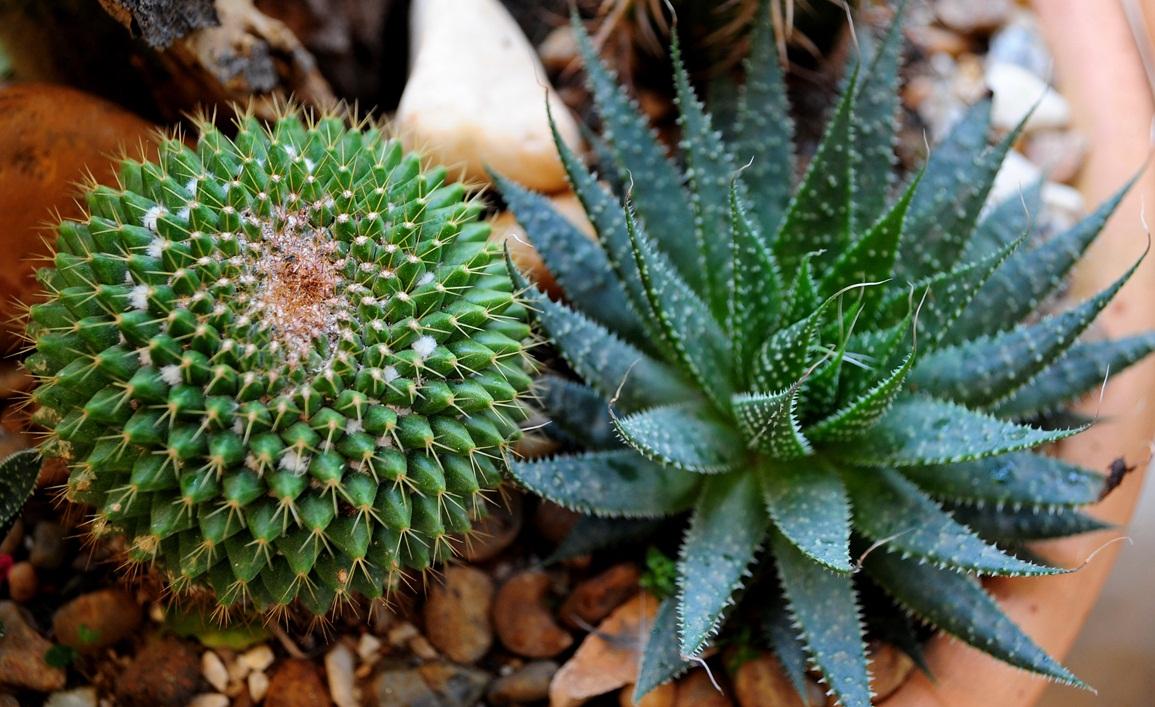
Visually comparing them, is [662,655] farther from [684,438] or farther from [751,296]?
[751,296]

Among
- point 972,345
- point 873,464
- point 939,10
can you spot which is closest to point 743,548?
point 873,464

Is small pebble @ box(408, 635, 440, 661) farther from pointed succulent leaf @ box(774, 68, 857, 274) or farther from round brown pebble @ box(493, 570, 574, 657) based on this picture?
pointed succulent leaf @ box(774, 68, 857, 274)

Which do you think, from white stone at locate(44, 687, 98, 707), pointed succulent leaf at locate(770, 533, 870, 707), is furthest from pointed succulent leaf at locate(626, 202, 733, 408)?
white stone at locate(44, 687, 98, 707)

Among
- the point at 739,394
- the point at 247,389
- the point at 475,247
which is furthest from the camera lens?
the point at 739,394

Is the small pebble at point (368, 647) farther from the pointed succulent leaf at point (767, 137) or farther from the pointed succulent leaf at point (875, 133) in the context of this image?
the pointed succulent leaf at point (875, 133)

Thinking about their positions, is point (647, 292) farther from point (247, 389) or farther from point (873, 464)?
point (247, 389)

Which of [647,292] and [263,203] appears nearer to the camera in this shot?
[263,203]
